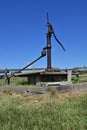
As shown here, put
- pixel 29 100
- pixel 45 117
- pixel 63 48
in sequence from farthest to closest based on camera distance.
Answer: pixel 63 48
pixel 29 100
pixel 45 117

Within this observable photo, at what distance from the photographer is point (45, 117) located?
546 centimetres

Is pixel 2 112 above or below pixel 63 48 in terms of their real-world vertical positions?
below

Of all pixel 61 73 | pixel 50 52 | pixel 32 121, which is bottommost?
pixel 32 121

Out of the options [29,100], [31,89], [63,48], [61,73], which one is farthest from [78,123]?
[63,48]

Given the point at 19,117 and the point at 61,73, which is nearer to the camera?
the point at 19,117

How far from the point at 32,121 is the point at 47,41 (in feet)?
22.3

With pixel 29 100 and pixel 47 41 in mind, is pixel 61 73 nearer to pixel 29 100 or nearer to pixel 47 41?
pixel 47 41

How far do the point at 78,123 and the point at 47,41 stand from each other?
710 centimetres

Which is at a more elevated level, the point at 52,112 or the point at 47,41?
the point at 47,41

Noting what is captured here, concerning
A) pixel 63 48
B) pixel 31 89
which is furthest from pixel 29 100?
pixel 63 48

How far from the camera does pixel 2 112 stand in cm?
621

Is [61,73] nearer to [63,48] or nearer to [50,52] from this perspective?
[50,52]

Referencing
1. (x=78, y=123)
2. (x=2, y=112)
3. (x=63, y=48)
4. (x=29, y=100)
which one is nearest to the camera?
(x=78, y=123)

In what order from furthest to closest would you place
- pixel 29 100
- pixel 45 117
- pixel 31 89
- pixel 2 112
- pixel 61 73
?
1. pixel 61 73
2. pixel 31 89
3. pixel 29 100
4. pixel 2 112
5. pixel 45 117
